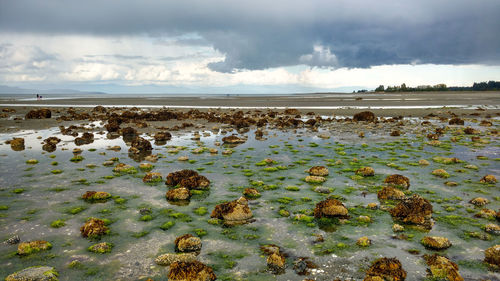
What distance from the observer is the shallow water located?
654 cm

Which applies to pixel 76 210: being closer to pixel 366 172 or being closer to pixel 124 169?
pixel 124 169

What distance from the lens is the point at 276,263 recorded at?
637 cm

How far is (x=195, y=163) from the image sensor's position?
15.4m

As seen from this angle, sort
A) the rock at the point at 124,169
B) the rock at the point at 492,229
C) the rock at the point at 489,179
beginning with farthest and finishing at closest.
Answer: the rock at the point at 124,169, the rock at the point at 489,179, the rock at the point at 492,229

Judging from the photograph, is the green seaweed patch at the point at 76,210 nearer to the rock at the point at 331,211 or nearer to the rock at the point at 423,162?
the rock at the point at 331,211

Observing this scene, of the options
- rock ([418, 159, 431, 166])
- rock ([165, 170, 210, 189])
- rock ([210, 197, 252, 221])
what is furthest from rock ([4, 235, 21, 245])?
rock ([418, 159, 431, 166])

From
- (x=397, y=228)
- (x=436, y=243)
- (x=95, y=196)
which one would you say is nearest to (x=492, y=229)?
(x=436, y=243)

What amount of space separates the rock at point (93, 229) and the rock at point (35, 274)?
5.42ft

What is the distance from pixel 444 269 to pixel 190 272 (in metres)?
5.00

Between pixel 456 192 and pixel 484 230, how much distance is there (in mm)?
3154

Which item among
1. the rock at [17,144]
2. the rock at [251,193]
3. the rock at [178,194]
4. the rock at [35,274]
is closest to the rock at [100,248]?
the rock at [35,274]

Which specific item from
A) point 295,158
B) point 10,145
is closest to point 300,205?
point 295,158

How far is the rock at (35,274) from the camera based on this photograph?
5.78 meters

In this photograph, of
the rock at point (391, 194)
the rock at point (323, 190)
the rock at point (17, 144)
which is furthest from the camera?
the rock at point (17, 144)
